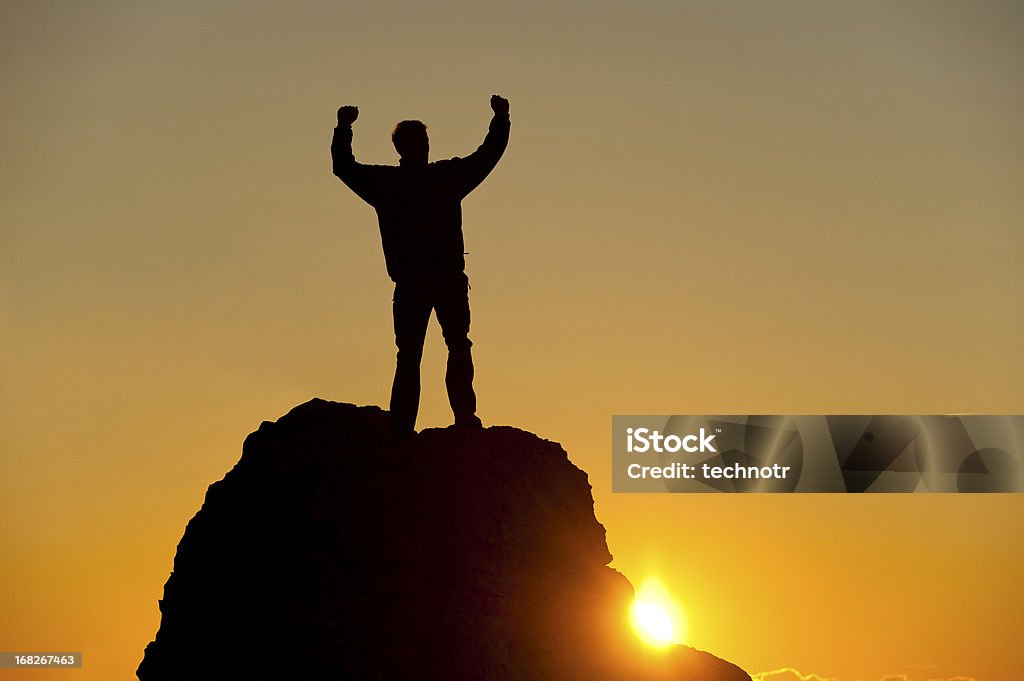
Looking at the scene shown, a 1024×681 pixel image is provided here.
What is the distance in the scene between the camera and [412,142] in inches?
813

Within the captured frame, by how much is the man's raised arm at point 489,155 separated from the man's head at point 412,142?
22.1 inches

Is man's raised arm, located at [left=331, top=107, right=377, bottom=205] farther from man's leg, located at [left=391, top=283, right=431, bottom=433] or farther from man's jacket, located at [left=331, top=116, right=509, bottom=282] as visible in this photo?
man's leg, located at [left=391, top=283, right=431, bottom=433]

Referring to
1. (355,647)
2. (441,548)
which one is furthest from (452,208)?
(355,647)

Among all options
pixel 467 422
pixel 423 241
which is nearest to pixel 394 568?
pixel 467 422

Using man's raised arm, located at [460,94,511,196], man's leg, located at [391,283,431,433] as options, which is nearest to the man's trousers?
man's leg, located at [391,283,431,433]

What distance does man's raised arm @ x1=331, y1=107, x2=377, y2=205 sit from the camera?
20.7 m

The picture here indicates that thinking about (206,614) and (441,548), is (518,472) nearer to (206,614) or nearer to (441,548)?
(441,548)

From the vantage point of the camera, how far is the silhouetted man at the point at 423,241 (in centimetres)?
2052

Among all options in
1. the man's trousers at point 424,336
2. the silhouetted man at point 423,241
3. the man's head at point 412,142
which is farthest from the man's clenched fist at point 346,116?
the man's trousers at point 424,336

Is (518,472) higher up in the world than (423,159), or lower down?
lower down

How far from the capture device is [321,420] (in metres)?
21.3

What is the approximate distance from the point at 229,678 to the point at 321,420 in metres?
3.64

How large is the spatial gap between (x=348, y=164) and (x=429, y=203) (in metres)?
1.20

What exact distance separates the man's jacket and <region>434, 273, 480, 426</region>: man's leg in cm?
26
